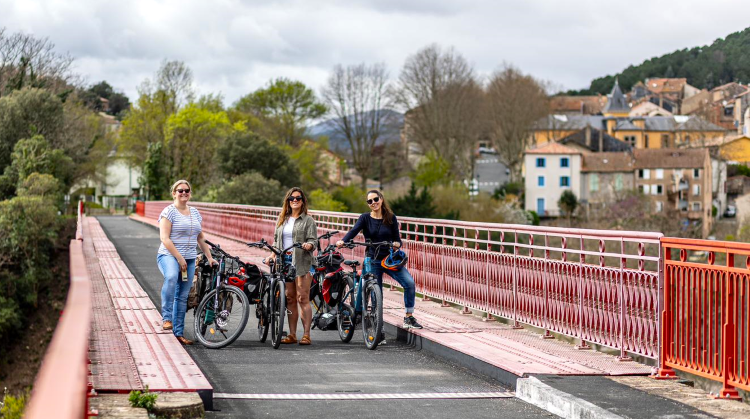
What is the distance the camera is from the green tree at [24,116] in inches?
2248

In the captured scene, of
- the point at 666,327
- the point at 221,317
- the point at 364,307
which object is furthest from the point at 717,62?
the point at 666,327

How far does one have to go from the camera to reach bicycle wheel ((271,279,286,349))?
36.0 feet

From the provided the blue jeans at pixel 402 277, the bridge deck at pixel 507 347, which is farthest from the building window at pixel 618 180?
the blue jeans at pixel 402 277

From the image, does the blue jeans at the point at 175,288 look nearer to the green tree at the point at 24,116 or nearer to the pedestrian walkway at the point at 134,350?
the pedestrian walkway at the point at 134,350

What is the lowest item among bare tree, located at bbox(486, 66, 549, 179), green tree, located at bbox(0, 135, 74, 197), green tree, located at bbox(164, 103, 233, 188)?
green tree, located at bbox(0, 135, 74, 197)

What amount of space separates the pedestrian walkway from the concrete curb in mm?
2638

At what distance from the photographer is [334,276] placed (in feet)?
38.3

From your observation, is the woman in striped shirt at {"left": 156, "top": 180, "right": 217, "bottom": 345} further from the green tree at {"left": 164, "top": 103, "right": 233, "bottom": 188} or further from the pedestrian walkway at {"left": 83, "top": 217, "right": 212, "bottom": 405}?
the green tree at {"left": 164, "top": 103, "right": 233, "bottom": 188}

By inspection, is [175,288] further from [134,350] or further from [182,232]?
[134,350]

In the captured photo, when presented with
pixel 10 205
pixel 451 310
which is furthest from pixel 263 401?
pixel 10 205

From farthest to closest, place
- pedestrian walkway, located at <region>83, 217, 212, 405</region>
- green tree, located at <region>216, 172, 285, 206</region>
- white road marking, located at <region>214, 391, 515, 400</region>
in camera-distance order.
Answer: green tree, located at <region>216, 172, 285, 206</region>
white road marking, located at <region>214, 391, 515, 400</region>
pedestrian walkway, located at <region>83, 217, 212, 405</region>

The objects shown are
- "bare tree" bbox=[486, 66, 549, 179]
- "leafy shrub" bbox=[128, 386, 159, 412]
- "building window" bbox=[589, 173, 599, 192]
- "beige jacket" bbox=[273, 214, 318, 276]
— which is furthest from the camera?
"building window" bbox=[589, 173, 599, 192]

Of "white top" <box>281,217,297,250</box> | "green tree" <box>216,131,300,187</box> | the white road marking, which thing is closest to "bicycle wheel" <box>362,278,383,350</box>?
"white top" <box>281,217,297,250</box>

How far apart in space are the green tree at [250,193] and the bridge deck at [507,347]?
36.8 meters
